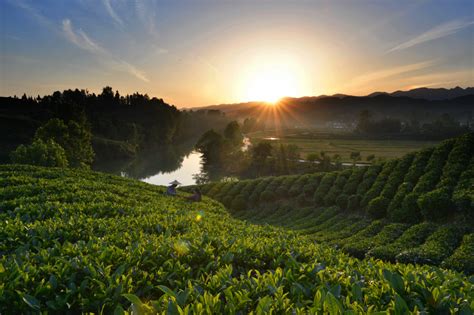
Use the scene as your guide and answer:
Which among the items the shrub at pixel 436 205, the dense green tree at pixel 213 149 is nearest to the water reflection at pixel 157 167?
the dense green tree at pixel 213 149

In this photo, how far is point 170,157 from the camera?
94500mm

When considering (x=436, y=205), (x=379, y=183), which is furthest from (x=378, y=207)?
(x=436, y=205)

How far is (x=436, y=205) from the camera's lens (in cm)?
1728

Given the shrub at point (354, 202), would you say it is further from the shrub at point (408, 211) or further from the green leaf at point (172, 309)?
the green leaf at point (172, 309)

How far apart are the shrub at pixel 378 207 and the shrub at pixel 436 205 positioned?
9.66 ft

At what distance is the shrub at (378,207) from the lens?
20.9 m

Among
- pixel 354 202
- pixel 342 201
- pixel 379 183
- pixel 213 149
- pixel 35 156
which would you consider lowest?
pixel 213 149

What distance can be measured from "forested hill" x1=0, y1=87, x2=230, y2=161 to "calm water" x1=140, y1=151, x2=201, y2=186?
626 inches

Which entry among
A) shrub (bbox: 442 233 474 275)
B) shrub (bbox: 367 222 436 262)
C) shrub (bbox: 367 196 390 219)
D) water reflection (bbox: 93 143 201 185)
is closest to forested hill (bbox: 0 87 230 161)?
water reflection (bbox: 93 143 201 185)

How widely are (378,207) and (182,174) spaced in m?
56.8

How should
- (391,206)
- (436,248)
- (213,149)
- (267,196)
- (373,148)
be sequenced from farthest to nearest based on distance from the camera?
(373,148)
(213,149)
(267,196)
(391,206)
(436,248)

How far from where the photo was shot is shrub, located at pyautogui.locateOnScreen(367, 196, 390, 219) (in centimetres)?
2088

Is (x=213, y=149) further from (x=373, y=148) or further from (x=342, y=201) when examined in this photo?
(x=342, y=201)

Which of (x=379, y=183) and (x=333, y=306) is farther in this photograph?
(x=379, y=183)
